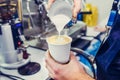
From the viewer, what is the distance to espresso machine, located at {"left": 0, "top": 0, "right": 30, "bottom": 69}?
3.84ft

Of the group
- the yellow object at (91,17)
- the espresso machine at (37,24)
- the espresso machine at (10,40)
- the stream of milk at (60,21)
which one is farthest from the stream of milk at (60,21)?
the yellow object at (91,17)

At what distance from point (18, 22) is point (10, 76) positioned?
1.13 ft

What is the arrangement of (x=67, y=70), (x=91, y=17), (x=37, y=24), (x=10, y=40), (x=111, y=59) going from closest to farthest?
(x=111, y=59)
(x=67, y=70)
(x=10, y=40)
(x=37, y=24)
(x=91, y=17)

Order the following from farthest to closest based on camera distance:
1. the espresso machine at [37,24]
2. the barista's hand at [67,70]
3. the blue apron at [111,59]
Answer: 1. the espresso machine at [37,24]
2. the barista's hand at [67,70]
3. the blue apron at [111,59]

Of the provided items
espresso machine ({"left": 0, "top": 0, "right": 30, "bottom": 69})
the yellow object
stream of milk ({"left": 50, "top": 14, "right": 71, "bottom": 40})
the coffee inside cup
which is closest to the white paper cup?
the coffee inside cup

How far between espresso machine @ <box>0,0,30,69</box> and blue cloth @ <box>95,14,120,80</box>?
2.14 feet

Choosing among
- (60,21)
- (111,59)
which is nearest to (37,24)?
(60,21)

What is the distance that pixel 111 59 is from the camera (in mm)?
619

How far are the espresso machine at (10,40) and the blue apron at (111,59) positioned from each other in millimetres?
654

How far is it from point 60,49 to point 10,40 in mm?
587

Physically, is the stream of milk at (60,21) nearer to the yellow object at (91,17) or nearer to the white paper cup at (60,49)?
the white paper cup at (60,49)

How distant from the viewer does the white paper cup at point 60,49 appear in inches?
26.8

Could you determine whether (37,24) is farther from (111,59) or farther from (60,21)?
(111,59)

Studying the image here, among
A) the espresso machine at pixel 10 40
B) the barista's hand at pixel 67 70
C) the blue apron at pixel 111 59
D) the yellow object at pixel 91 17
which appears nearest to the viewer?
the blue apron at pixel 111 59
